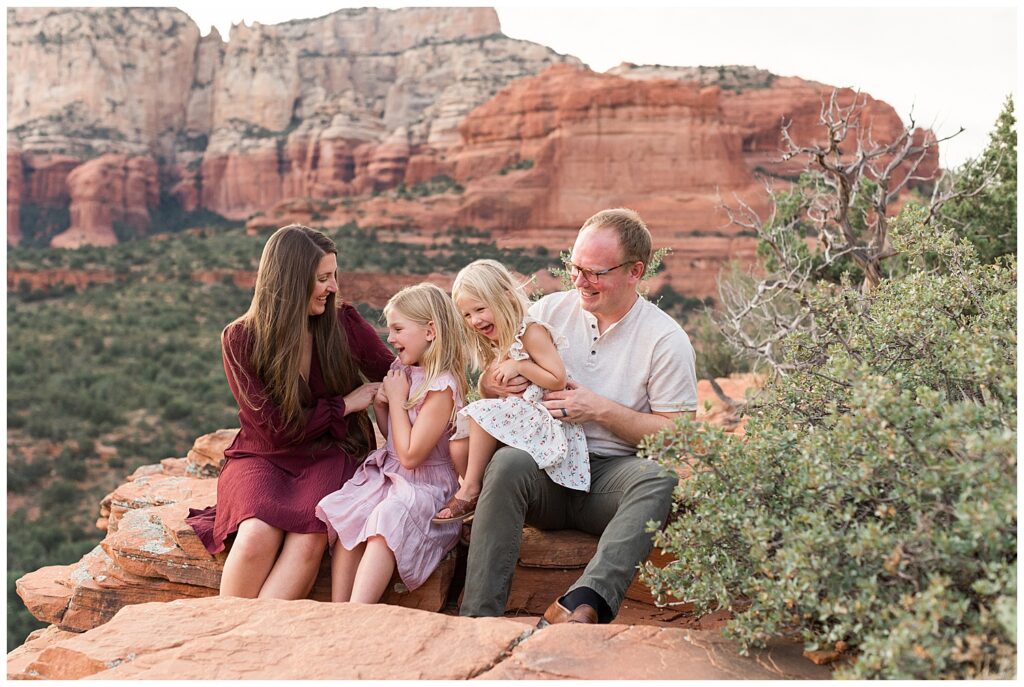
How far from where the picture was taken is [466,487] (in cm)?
318

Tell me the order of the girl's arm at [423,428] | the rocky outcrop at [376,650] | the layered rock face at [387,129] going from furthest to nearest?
the layered rock face at [387,129] → the girl's arm at [423,428] → the rocky outcrop at [376,650]

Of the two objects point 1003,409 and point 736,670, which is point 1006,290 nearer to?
point 1003,409

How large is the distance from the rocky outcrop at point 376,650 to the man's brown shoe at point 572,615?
191 mm

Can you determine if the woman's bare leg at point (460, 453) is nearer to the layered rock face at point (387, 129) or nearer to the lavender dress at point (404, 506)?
the lavender dress at point (404, 506)

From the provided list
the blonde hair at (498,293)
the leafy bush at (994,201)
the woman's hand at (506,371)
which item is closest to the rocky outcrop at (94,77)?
the leafy bush at (994,201)

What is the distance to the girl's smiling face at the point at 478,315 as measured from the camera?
332 centimetres

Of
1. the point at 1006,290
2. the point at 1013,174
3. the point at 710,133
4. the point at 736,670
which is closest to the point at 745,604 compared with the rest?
the point at 736,670

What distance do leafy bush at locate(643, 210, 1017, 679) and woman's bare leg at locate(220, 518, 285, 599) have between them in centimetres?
145

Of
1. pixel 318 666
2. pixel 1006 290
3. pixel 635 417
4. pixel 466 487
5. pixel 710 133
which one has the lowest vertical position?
pixel 318 666

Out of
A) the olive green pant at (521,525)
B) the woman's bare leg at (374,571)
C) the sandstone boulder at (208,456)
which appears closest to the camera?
the olive green pant at (521,525)

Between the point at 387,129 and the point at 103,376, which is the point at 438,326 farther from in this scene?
the point at 387,129

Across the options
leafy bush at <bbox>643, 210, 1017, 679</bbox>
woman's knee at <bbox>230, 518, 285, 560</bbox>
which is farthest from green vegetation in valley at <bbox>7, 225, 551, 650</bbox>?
leafy bush at <bbox>643, 210, 1017, 679</bbox>

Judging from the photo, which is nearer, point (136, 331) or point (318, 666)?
point (318, 666)

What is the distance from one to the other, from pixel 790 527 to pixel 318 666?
1.29 metres
